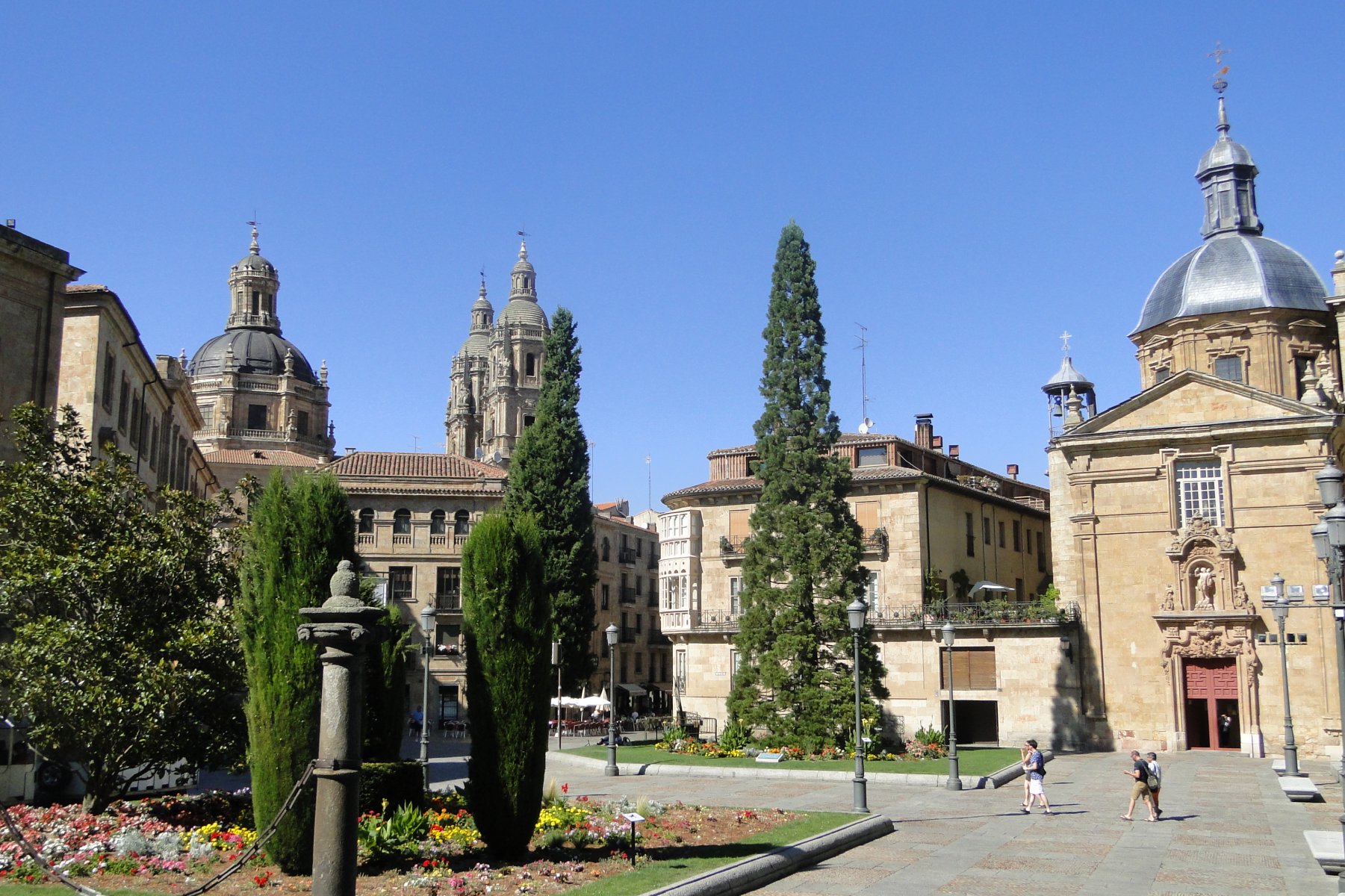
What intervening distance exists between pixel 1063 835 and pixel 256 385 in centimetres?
8414

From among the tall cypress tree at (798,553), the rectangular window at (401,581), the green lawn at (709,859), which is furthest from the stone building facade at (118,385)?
the tall cypress tree at (798,553)

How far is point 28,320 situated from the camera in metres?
26.5

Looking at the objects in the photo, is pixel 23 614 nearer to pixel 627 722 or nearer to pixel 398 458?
pixel 627 722

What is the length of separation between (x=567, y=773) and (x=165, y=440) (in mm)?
21076

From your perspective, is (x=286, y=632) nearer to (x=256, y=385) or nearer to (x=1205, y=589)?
(x=1205, y=589)

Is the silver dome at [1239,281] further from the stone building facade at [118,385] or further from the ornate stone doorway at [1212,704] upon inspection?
the stone building facade at [118,385]

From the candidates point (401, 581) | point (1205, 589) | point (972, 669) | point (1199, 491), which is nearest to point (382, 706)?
point (972, 669)

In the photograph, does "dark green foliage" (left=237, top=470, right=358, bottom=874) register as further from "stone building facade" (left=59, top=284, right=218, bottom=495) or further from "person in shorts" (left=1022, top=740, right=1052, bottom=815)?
"person in shorts" (left=1022, top=740, right=1052, bottom=815)

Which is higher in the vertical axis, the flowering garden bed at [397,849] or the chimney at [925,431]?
the chimney at [925,431]

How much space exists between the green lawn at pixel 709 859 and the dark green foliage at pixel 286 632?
3.96 m

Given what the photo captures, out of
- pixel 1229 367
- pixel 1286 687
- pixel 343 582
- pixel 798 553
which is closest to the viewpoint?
pixel 343 582

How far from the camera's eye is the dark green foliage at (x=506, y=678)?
16.1 m

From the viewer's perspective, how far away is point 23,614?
1972 cm

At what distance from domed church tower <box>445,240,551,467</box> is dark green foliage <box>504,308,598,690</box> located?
52.8m
